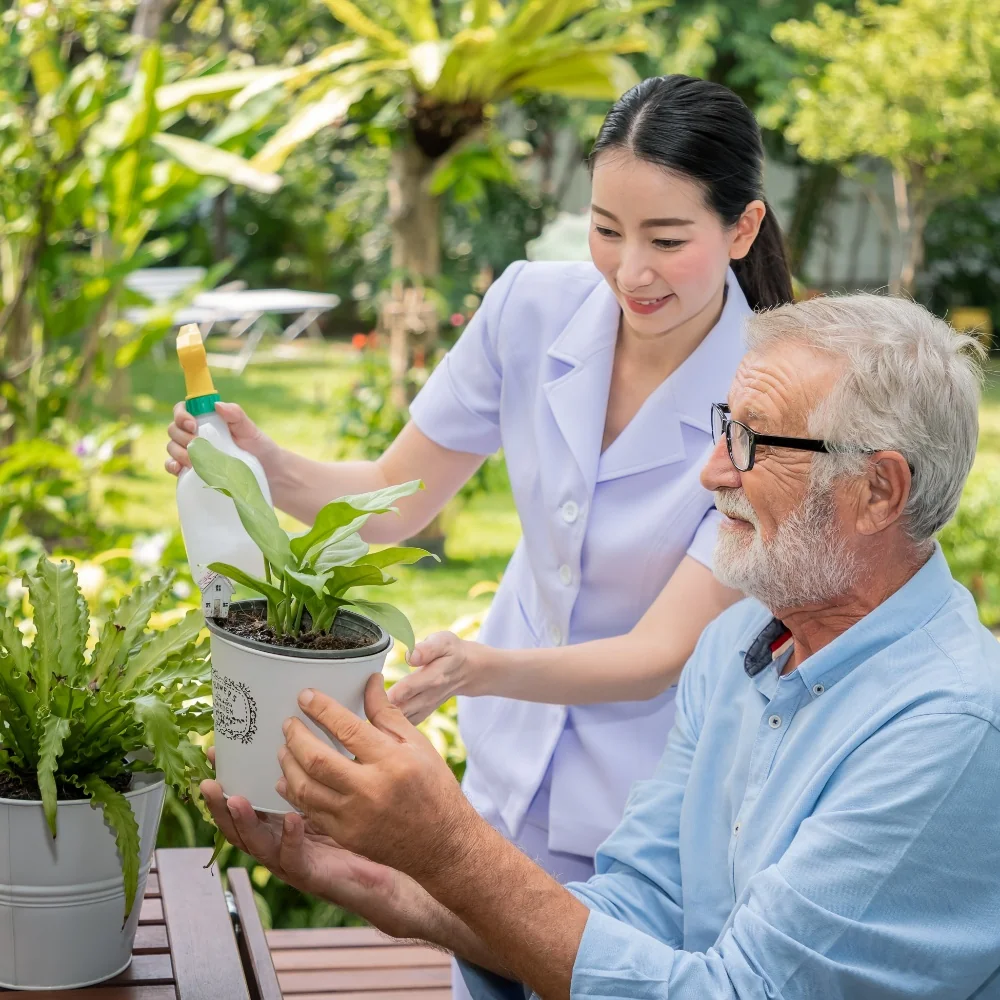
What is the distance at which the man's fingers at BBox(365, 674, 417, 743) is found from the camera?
1398 mm

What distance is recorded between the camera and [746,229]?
6.57ft

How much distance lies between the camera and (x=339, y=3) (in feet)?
21.3

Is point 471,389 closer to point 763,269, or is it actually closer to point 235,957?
point 763,269

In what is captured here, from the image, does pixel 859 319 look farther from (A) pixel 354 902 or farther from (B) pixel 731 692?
(A) pixel 354 902

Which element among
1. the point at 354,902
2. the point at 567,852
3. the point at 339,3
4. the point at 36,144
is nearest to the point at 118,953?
the point at 354,902

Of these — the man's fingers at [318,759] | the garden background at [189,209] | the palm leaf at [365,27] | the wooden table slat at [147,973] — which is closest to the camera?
the man's fingers at [318,759]

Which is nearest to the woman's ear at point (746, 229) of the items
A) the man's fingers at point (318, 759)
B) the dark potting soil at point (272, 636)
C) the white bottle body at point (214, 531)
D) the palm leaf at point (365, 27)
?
the white bottle body at point (214, 531)

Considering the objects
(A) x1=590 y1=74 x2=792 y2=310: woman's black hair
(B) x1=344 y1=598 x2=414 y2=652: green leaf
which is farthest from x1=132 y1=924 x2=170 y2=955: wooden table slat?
(A) x1=590 y1=74 x2=792 y2=310: woman's black hair

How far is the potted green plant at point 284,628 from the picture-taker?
135 centimetres

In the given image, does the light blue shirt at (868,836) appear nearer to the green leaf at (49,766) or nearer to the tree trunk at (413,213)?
the green leaf at (49,766)

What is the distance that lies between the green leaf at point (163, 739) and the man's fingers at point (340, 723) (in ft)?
0.86

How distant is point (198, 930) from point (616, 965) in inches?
27.6

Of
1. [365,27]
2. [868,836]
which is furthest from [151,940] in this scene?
[365,27]

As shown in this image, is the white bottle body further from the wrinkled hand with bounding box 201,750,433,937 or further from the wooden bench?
the wooden bench
